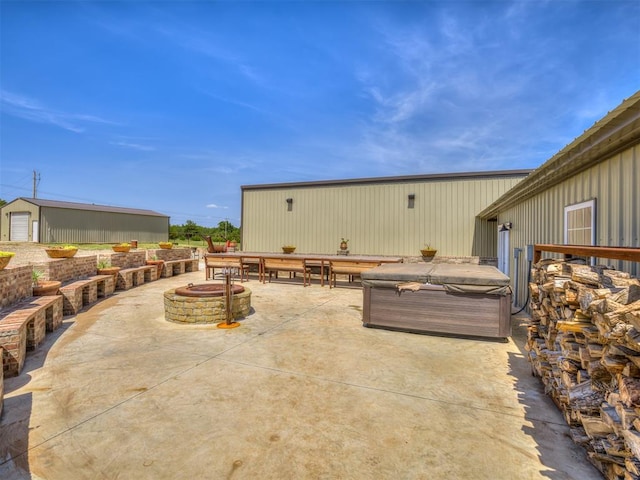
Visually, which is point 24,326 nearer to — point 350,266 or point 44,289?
point 44,289

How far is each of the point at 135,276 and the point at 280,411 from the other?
8162 millimetres

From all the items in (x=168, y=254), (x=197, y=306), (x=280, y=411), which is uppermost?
(x=168, y=254)

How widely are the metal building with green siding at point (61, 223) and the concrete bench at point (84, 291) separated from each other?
19905 mm

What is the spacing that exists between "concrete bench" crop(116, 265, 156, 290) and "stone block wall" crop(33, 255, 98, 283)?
0.75 meters

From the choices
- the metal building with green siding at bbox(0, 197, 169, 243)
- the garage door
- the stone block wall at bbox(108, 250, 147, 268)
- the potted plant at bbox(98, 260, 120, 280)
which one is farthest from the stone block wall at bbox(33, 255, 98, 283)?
the garage door

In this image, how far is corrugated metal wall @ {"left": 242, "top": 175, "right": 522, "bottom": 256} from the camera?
10.8 meters

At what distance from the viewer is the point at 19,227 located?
2242 centimetres

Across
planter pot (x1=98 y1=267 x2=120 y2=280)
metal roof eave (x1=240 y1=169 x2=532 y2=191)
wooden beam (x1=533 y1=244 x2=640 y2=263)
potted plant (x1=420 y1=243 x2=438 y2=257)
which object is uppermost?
metal roof eave (x1=240 y1=169 x2=532 y2=191)

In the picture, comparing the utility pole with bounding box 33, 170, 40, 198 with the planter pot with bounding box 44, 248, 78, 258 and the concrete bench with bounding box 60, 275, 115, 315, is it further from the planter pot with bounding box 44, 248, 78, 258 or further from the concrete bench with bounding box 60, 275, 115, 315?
the planter pot with bounding box 44, 248, 78, 258

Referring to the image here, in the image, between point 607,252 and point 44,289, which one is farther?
point 44,289

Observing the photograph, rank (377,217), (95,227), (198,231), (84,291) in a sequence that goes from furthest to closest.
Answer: (198,231)
(95,227)
(377,217)
(84,291)

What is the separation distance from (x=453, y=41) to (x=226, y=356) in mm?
10314

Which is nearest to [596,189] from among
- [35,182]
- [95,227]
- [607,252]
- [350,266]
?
[607,252]

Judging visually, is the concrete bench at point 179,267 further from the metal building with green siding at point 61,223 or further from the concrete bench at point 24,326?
the metal building with green siding at point 61,223
